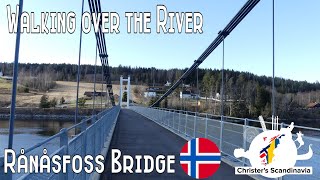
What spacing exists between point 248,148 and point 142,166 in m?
1.90

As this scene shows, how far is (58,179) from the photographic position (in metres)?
3.10

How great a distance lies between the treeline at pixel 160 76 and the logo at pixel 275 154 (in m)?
4.19

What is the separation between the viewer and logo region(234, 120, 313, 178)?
16.5ft

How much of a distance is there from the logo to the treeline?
13.8 feet

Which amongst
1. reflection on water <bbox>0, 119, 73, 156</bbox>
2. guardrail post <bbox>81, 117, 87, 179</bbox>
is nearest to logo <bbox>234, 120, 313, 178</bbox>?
guardrail post <bbox>81, 117, 87, 179</bbox>

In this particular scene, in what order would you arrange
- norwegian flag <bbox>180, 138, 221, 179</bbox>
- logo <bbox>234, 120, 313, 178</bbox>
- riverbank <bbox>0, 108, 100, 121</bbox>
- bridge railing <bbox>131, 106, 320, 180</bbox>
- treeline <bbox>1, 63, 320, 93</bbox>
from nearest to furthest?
1. bridge railing <bbox>131, 106, 320, 180</bbox>
2. logo <bbox>234, 120, 313, 178</bbox>
3. norwegian flag <bbox>180, 138, 221, 179</bbox>
4. treeline <bbox>1, 63, 320, 93</bbox>
5. riverbank <bbox>0, 108, 100, 121</bbox>

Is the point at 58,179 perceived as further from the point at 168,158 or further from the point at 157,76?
the point at 157,76

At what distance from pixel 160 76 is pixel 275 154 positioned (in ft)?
261

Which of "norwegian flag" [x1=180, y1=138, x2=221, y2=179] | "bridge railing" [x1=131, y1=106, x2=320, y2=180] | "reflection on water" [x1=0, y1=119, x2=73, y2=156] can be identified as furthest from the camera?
"reflection on water" [x1=0, y1=119, x2=73, y2=156]

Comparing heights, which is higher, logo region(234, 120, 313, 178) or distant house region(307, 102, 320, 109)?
distant house region(307, 102, 320, 109)

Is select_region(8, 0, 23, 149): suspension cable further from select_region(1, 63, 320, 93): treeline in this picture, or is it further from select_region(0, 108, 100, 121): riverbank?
select_region(0, 108, 100, 121): riverbank

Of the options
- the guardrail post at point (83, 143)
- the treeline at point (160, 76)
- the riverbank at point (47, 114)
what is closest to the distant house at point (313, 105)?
the treeline at point (160, 76)

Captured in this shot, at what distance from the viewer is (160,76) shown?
279 ft

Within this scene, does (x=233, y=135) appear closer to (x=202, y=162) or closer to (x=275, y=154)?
(x=202, y=162)
